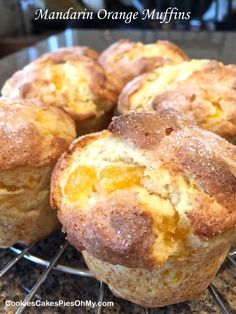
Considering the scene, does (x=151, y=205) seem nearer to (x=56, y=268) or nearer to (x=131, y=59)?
(x=56, y=268)

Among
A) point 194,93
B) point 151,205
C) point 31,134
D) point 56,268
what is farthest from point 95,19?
point 151,205

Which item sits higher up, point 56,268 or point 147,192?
point 147,192

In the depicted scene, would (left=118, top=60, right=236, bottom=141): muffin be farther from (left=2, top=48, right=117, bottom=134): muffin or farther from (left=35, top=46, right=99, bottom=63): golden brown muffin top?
(left=35, top=46, right=99, bottom=63): golden brown muffin top

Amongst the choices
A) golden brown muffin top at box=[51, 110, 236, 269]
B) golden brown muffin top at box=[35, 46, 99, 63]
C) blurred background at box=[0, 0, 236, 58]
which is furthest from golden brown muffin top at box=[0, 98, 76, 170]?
blurred background at box=[0, 0, 236, 58]

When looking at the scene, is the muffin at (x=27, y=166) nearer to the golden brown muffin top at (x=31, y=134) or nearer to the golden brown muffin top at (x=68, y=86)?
the golden brown muffin top at (x=31, y=134)

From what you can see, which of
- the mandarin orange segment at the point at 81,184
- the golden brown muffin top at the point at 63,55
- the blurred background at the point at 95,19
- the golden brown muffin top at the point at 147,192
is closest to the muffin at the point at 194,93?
the golden brown muffin top at the point at 147,192

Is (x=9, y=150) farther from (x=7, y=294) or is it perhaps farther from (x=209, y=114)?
(x=209, y=114)

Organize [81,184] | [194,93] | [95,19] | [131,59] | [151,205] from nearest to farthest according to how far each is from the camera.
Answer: [151,205] < [81,184] < [194,93] < [131,59] < [95,19]
